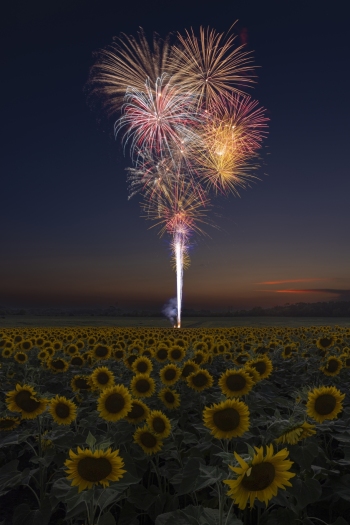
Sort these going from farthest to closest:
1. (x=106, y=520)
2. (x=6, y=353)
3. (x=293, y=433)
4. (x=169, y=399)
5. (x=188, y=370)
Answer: (x=6, y=353) < (x=188, y=370) < (x=169, y=399) < (x=293, y=433) < (x=106, y=520)

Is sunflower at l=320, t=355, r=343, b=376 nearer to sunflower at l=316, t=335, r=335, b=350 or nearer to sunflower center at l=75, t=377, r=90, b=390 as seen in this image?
sunflower at l=316, t=335, r=335, b=350

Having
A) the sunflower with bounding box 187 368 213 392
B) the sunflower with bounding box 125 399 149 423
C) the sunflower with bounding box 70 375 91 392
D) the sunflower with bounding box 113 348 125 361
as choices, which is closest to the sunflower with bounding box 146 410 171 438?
the sunflower with bounding box 125 399 149 423

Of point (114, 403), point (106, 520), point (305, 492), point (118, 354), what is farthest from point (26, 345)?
point (305, 492)

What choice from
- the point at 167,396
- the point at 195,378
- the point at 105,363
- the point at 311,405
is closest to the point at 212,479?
the point at 311,405

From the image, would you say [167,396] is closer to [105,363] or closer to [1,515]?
[1,515]

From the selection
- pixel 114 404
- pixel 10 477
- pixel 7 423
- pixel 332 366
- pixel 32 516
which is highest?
pixel 332 366

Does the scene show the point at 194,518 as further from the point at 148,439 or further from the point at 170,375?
the point at 170,375

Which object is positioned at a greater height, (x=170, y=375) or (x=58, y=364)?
(x=170, y=375)
